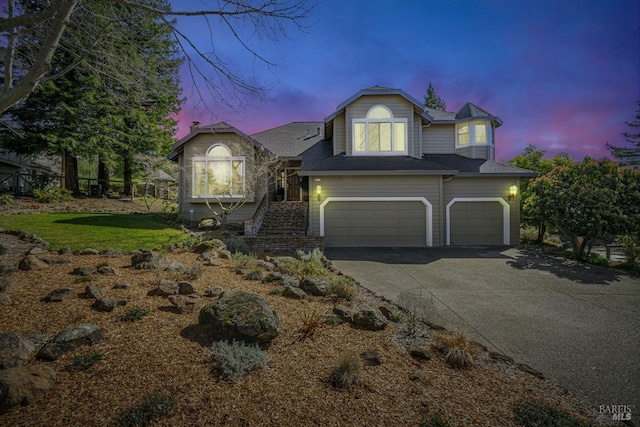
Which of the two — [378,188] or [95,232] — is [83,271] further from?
[378,188]

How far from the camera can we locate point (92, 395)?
2.26 meters

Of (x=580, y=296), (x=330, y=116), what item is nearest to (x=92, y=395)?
(x=580, y=296)

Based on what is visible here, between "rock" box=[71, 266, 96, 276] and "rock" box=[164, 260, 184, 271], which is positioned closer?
"rock" box=[71, 266, 96, 276]

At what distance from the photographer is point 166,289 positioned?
4.28m

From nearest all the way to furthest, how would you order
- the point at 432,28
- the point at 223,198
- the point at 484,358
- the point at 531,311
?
the point at 484,358 → the point at 531,311 → the point at 432,28 → the point at 223,198

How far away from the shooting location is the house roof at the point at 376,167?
434 inches

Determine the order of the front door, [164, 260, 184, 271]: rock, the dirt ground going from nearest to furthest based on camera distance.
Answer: the dirt ground, [164, 260, 184, 271]: rock, the front door

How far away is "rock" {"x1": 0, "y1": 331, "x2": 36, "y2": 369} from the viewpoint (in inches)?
99.4

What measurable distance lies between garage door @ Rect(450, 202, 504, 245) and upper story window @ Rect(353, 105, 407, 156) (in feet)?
12.3

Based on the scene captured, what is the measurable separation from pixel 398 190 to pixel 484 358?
8791 mm

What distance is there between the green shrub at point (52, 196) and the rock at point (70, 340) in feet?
51.6

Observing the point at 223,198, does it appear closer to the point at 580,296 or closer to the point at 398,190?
the point at 398,190

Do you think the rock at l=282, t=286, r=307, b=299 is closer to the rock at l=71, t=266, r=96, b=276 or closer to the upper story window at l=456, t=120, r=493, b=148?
the rock at l=71, t=266, r=96, b=276

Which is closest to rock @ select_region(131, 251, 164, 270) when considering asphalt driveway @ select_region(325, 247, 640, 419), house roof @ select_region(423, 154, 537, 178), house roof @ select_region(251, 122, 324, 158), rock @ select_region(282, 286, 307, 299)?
rock @ select_region(282, 286, 307, 299)
